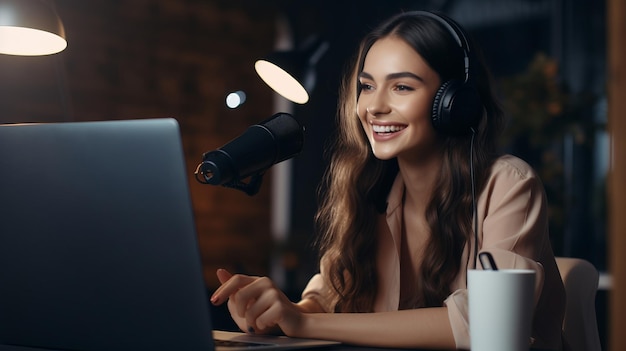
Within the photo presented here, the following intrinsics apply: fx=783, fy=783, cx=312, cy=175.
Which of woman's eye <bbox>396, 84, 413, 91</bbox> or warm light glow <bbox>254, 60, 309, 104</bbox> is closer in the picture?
warm light glow <bbox>254, 60, 309, 104</bbox>

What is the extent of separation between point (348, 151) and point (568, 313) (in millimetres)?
561

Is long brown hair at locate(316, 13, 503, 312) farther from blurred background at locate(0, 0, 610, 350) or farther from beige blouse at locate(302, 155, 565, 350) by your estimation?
blurred background at locate(0, 0, 610, 350)

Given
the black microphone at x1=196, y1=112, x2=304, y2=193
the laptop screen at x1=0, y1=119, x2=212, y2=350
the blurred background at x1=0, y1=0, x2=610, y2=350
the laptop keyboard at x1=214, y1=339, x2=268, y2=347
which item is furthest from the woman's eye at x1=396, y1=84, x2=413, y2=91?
the blurred background at x1=0, y1=0, x2=610, y2=350

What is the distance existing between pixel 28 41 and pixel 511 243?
3.63 ft

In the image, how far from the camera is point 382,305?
62.1 inches

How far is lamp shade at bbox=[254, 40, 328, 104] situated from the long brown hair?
0.94 ft

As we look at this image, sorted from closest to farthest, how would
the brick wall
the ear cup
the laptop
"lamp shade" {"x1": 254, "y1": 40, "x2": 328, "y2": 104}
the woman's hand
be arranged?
1. the laptop
2. the woman's hand
3. "lamp shade" {"x1": 254, "y1": 40, "x2": 328, "y2": 104}
4. the ear cup
5. the brick wall

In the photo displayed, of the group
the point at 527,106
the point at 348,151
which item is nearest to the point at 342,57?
the point at 527,106

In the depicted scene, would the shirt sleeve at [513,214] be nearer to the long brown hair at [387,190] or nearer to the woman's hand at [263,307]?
the long brown hair at [387,190]

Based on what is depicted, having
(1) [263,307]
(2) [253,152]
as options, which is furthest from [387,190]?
(2) [253,152]

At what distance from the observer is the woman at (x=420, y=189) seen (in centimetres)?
140

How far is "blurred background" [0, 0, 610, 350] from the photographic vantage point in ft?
12.5

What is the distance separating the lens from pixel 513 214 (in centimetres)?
136

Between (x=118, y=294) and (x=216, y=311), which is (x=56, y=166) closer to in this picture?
(x=118, y=294)
